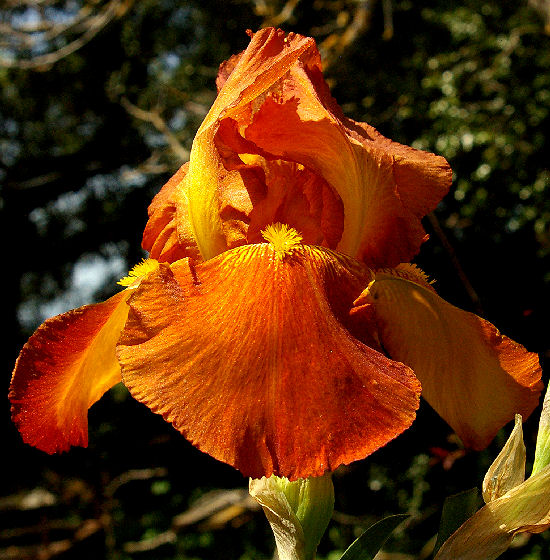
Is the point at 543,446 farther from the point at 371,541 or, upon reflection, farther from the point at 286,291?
the point at 286,291

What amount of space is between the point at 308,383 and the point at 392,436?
0.26ft

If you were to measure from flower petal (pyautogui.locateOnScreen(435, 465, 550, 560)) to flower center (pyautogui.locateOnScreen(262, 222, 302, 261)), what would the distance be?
0.31 meters

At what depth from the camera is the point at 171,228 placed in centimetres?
67

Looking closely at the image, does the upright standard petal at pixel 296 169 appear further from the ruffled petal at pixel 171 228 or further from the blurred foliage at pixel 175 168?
the blurred foliage at pixel 175 168

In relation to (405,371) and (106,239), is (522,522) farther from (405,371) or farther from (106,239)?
(106,239)

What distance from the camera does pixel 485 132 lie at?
2336mm

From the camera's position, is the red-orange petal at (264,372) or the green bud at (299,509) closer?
the red-orange petal at (264,372)

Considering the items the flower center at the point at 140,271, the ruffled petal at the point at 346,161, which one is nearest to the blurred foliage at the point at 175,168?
the ruffled petal at the point at 346,161

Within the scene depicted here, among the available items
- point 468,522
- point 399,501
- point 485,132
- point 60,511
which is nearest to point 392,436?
point 468,522

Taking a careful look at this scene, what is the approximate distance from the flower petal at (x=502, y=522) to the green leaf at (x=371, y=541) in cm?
5

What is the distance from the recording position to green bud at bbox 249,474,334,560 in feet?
1.93

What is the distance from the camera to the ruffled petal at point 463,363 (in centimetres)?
63

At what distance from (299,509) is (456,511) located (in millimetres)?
168

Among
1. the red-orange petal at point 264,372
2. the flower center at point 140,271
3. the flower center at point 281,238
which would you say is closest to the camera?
the red-orange petal at point 264,372
